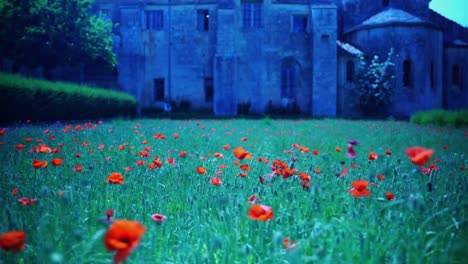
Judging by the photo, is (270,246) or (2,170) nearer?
(270,246)

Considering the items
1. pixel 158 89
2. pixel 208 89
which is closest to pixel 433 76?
pixel 208 89

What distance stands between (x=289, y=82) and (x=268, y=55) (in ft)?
7.60

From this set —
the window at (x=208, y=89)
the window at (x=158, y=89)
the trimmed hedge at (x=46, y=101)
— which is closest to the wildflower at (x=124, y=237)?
the trimmed hedge at (x=46, y=101)

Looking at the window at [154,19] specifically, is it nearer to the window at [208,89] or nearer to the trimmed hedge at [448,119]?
the window at [208,89]

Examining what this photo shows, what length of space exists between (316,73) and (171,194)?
24.4m

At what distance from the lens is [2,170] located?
12.2 ft

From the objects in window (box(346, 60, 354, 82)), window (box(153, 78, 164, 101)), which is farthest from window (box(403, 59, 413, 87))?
window (box(153, 78, 164, 101))

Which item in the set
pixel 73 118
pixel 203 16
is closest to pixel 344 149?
pixel 73 118

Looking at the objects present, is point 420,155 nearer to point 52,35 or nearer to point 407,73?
point 52,35

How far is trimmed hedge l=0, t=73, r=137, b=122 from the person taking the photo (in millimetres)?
11048

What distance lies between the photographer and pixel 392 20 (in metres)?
25.5

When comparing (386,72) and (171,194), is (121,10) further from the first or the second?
(171,194)

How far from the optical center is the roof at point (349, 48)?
2628cm

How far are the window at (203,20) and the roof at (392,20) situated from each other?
1011cm
